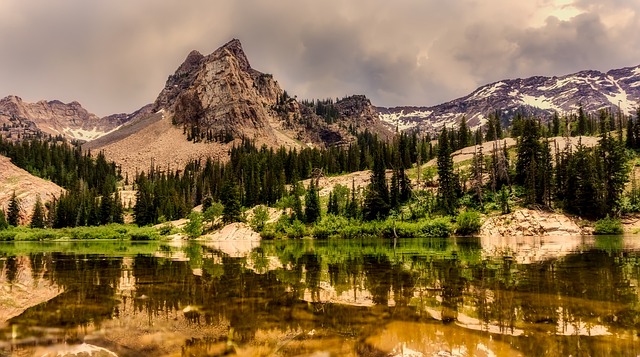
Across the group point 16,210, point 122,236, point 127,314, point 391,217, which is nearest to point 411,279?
point 127,314

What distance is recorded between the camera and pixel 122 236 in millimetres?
91625

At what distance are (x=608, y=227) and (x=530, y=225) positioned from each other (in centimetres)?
1029

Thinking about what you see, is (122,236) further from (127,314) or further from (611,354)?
(611,354)

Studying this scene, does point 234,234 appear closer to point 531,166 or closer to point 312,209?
point 312,209

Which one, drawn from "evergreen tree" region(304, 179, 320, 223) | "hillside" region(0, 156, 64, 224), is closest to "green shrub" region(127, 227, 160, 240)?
"evergreen tree" region(304, 179, 320, 223)

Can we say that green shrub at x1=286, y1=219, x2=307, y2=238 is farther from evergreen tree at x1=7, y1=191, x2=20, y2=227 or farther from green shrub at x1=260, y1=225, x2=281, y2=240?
evergreen tree at x1=7, y1=191, x2=20, y2=227

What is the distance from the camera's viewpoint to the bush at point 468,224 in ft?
217

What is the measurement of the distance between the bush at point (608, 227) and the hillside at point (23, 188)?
435 feet

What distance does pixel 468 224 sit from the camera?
217 ft

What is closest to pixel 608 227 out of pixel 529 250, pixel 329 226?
pixel 529 250

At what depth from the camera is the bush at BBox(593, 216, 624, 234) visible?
59.9 m

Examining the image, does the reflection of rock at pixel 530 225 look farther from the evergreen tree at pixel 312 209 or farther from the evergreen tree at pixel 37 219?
the evergreen tree at pixel 37 219

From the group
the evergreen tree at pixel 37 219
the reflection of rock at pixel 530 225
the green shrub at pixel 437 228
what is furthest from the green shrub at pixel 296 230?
the evergreen tree at pixel 37 219

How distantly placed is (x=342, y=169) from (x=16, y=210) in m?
94.2
